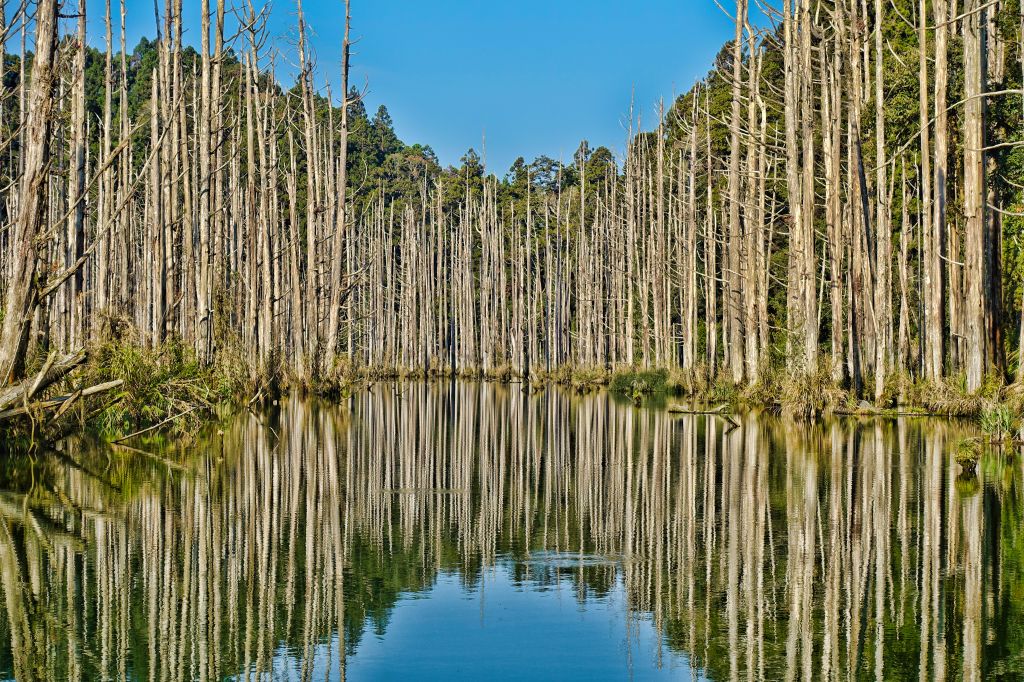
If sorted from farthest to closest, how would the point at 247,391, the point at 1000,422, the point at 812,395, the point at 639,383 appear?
the point at 639,383 < the point at 247,391 < the point at 812,395 < the point at 1000,422

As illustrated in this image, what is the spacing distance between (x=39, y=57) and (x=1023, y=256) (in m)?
20.5

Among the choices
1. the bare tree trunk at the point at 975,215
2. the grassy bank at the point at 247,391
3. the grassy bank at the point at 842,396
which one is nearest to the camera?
the grassy bank at the point at 247,391

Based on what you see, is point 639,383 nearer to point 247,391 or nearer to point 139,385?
point 247,391

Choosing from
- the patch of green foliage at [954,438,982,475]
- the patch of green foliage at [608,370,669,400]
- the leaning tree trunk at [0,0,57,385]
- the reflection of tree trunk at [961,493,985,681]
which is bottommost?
the reflection of tree trunk at [961,493,985,681]

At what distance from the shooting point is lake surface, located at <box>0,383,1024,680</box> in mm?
6145

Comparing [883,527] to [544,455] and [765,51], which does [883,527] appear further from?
[765,51]

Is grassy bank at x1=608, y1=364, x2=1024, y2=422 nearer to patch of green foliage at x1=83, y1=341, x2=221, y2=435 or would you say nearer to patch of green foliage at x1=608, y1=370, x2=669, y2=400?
patch of green foliage at x1=608, y1=370, x2=669, y2=400

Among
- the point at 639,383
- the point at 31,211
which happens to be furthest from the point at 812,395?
the point at 31,211

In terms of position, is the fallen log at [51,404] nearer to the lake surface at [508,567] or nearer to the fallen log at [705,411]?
the lake surface at [508,567]

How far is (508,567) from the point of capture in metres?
8.83

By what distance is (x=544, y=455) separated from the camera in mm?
17453

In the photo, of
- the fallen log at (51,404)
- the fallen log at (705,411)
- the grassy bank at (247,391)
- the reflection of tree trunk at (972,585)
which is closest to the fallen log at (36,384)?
the fallen log at (51,404)

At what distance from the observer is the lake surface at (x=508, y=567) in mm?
6145

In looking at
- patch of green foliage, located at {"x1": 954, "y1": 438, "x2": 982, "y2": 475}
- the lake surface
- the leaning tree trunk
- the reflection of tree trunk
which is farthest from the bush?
the leaning tree trunk
